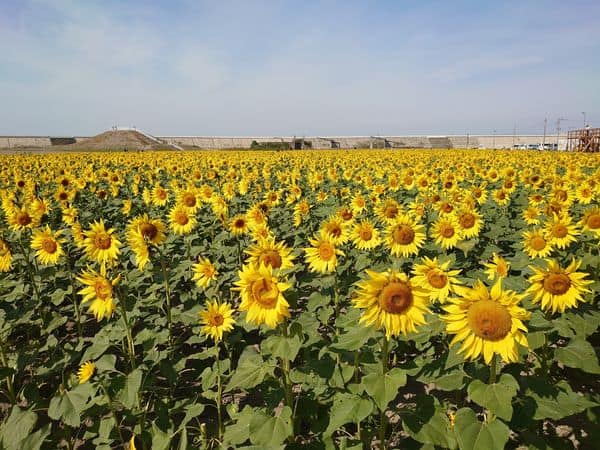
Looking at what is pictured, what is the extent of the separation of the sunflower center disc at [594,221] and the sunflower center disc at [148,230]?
4.99 m

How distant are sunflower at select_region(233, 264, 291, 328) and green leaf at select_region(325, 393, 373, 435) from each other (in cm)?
65

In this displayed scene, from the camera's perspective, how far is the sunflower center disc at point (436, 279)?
353cm

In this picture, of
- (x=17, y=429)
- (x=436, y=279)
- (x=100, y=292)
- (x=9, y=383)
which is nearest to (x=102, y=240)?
(x=100, y=292)

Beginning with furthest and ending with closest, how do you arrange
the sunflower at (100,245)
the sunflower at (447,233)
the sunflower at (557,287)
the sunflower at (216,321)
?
the sunflower at (447,233) < the sunflower at (100,245) < the sunflower at (216,321) < the sunflower at (557,287)

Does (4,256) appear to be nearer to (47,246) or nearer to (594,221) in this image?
(47,246)

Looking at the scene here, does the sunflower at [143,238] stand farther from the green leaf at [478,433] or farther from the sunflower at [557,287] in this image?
the sunflower at [557,287]

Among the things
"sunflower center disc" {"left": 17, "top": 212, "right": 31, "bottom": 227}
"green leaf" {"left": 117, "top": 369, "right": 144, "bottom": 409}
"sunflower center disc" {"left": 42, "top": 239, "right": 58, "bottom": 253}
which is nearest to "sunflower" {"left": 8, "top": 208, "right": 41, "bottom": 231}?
"sunflower center disc" {"left": 17, "top": 212, "right": 31, "bottom": 227}

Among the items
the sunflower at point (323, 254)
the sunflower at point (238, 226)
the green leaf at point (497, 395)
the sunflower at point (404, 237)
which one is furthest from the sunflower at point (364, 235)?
the green leaf at point (497, 395)

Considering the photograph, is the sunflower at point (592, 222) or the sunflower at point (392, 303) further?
the sunflower at point (592, 222)

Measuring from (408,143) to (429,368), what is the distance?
72832 mm

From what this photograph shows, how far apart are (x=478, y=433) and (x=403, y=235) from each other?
279 cm

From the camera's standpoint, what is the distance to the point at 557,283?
2.80 m

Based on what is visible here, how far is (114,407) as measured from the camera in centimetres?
299

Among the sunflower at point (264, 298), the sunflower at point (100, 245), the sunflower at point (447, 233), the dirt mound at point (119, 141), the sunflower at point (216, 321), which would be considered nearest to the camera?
the sunflower at point (264, 298)
